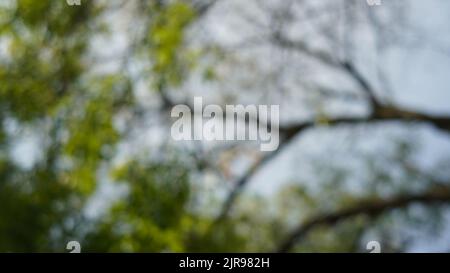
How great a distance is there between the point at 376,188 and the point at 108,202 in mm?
2810

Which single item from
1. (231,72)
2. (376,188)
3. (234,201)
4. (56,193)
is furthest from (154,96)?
(376,188)

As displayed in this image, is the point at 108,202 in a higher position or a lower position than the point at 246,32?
lower

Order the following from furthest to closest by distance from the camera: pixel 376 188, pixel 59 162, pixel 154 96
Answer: pixel 376 188, pixel 154 96, pixel 59 162

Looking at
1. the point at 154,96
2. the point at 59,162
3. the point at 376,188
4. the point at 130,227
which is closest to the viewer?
the point at 130,227

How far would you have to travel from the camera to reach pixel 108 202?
367cm

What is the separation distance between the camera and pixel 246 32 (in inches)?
202

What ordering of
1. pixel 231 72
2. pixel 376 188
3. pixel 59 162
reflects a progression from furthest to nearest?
1. pixel 376 188
2. pixel 231 72
3. pixel 59 162
